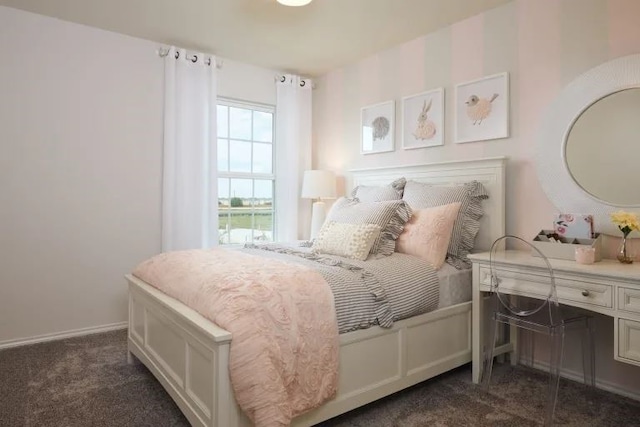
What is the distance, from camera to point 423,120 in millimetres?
3383

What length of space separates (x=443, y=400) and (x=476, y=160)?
1573mm

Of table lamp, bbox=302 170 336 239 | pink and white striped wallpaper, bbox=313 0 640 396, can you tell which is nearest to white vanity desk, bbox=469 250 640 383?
pink and white striped wallpaper, bbox=313 0 640 396

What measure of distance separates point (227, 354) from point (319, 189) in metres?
2.58

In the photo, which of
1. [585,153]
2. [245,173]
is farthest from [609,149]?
[245,173]

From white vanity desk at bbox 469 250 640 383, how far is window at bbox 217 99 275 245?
7.98ft

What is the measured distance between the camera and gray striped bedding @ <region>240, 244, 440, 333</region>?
6.29 ft

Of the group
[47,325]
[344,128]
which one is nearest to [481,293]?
[344,128]

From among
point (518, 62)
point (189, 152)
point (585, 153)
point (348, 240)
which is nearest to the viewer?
point (585, 153)

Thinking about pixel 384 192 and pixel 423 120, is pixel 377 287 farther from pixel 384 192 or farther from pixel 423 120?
pixel 423 120

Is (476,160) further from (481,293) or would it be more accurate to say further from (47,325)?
(47,325)

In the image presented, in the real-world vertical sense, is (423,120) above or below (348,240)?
above

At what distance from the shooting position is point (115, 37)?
3410mm

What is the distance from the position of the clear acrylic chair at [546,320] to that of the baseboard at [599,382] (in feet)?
0.18

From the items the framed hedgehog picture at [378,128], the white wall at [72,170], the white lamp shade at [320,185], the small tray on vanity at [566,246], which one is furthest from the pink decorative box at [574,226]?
the white wall at [72,170]
